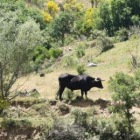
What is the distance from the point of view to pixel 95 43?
55.2m

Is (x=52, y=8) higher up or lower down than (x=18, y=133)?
higher up

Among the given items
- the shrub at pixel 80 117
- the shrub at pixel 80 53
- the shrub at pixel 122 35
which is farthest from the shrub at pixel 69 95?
the shrub at pixel 122 35

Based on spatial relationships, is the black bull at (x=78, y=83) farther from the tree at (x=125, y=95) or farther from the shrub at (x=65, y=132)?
the tree at (x=125, y=95)

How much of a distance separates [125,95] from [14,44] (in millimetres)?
8378

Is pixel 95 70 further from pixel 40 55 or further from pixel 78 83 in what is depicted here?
pixel 40 55

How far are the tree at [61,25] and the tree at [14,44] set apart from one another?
4766 centimetres

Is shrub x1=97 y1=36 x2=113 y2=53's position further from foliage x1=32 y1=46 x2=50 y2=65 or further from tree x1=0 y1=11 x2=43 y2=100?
tree x1=0 y1=11 x2=43 y2=100

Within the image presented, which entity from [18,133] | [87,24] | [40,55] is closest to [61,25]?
[87,24]

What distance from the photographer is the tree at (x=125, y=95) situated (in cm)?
1856

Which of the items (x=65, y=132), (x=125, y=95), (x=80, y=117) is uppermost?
(x=125, y=95)

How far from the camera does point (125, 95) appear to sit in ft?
60.7

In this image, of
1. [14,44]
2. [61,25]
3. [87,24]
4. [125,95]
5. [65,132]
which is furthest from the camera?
[87,24]

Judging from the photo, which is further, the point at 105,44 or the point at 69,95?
the point at 105,44

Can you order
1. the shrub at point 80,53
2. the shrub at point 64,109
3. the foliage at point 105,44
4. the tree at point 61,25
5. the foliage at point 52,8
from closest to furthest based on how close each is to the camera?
the shrub at point 64,109
the foliage at point 105,44
the shrub at point 80,53
the tree at point 61,25
the foliage at point 52,8
